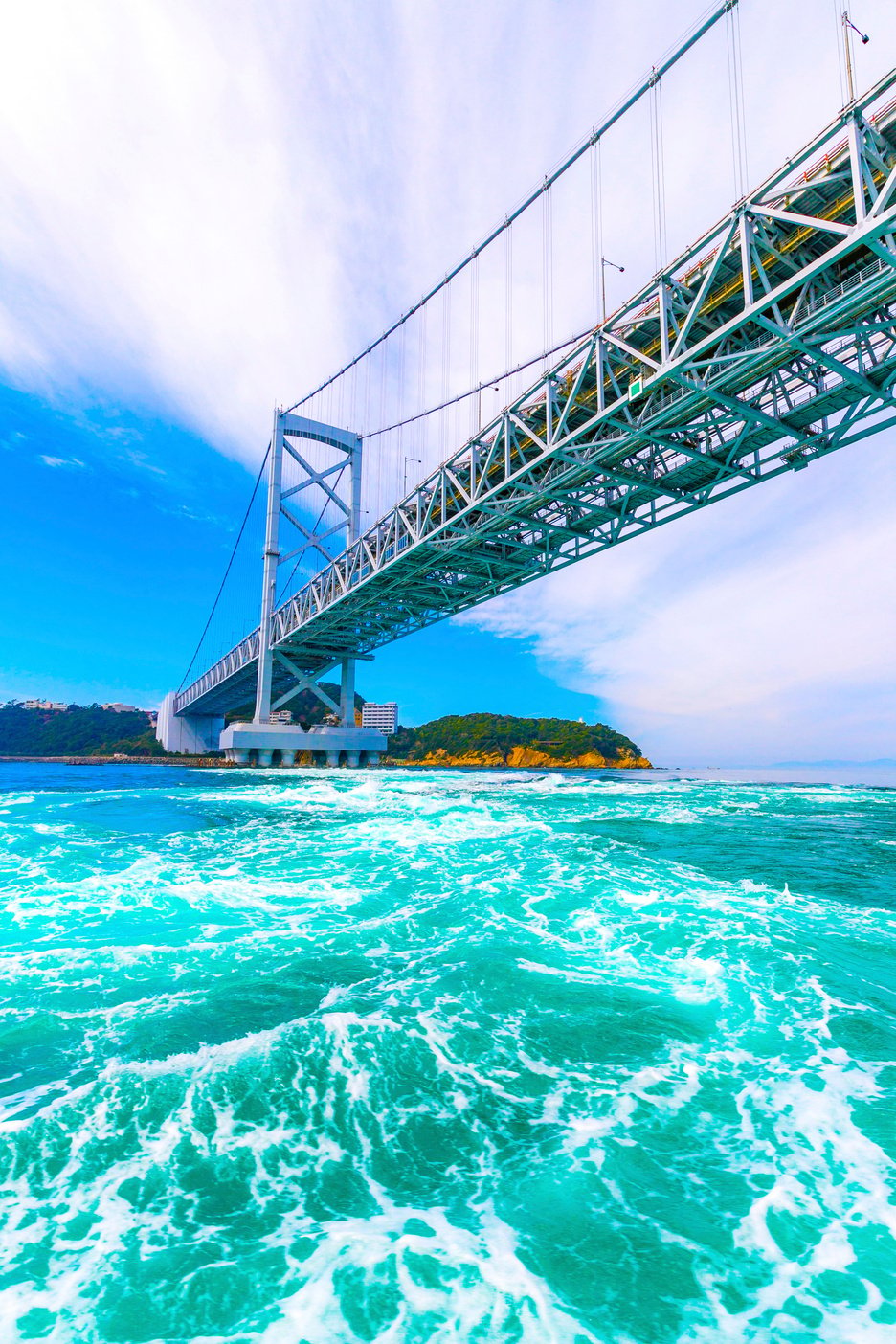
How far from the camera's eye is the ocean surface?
6.32 feet

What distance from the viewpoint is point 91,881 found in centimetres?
728

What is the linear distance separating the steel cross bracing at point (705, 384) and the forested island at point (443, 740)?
4013 centimetres

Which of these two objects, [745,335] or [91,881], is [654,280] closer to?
[745,335]

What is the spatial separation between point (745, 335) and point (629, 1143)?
17308mm

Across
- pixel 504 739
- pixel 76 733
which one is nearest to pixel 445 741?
pixel 504 739

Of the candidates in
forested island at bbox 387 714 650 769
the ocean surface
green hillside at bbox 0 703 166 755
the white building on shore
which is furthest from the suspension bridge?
the white building on shore

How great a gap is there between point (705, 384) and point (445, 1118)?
53.4 feet

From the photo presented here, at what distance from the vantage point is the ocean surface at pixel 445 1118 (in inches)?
75.9

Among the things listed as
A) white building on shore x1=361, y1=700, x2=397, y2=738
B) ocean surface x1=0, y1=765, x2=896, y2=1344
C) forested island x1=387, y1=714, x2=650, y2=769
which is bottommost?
ocean surface x1=0, y1=765, x2=896, y2=1344

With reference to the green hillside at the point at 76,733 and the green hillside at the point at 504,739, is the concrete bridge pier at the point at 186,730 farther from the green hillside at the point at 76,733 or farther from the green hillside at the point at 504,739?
the green hillside at the point at 504,739

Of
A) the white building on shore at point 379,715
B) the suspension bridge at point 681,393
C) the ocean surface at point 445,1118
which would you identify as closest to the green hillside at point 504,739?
the white building on shore at point 379,715

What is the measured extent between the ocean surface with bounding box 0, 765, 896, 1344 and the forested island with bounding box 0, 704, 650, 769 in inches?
2245

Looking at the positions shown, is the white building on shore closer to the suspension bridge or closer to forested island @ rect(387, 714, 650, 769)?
forested island @ rect(387, 714, 650, 769)

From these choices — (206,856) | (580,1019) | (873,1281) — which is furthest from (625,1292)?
(206,856)
